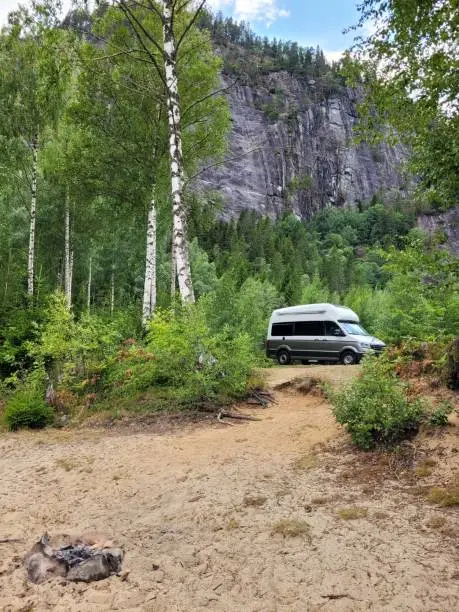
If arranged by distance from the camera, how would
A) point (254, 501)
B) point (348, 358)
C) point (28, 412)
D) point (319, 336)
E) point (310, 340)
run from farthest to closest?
point (310, 340), point (319, 336), point (348, 358), point (28, 412), point (254, 501)

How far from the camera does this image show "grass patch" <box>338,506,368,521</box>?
4008 millimetres

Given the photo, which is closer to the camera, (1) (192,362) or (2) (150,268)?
(1) (192,362)

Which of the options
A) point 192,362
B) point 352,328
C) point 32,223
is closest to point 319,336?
point 352,328

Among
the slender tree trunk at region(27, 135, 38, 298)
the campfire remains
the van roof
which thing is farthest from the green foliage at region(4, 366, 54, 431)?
the van roof

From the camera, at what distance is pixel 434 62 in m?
5.29

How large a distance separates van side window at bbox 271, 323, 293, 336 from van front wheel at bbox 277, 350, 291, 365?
2.53 ft

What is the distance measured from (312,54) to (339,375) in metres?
187

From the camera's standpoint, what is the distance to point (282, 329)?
64.1ft

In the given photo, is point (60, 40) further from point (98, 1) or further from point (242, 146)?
point (242, 146)

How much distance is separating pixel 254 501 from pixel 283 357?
14.9 metres

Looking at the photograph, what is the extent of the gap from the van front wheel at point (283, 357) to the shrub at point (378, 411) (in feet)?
43.6

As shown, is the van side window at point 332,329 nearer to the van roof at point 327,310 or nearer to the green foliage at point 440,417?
the van roof at point 327,310

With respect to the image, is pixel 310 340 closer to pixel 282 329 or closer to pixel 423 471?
pixel 282 329

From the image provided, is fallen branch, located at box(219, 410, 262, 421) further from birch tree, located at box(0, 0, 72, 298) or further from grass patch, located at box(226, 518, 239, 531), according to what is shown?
birch tree, located at box(0, 0, 72, 298)
